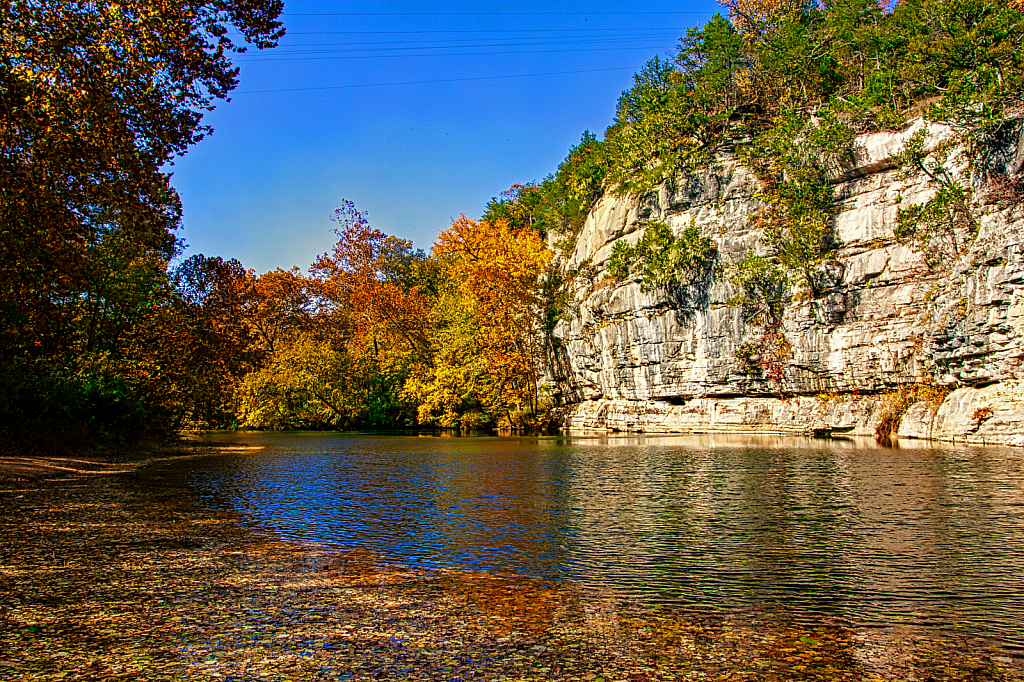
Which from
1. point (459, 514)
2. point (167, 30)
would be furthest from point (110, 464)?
point (459, 514)

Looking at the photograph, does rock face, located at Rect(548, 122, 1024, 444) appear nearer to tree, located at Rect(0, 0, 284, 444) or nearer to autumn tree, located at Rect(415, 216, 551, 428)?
autumn tree, located at Rect(415, 216, 551, 428)

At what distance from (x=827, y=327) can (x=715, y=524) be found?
23.6 metres

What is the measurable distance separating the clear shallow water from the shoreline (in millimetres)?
540

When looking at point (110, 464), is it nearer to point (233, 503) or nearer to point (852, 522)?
point (233, 503)

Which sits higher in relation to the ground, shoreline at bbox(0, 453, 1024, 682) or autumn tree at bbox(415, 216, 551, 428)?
autumn tree at bbox(415, 216, 551, 428)

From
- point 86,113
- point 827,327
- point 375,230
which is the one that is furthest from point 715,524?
point 375,230

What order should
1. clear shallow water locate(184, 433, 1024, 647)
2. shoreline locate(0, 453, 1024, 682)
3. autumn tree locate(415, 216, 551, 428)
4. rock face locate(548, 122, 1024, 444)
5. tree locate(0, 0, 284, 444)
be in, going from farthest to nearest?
autumn tree locate(415, 216, 551, 428) → rock face locate(548, 122, 1024, 444) → tree locate(0, 0, 284, 444) → clear shallow water locate(184, 433, 1024, 647) → shoreline locate(0, 453, 1024, 682)

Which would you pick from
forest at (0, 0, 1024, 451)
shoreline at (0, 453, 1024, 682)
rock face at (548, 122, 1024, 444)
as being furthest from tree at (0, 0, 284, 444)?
rock face at (548, 122, 1024, 444)

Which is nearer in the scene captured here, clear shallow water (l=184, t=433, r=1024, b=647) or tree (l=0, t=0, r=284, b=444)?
clear shallow water (l=184, t=433, r=1024, b=647)

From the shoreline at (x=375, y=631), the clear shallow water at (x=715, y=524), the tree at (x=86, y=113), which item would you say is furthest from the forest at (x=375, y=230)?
the shoreline at (x=375, y=631)

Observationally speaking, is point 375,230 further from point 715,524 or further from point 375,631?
point 375,631

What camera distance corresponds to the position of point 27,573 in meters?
5.24

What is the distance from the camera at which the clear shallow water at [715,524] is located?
5102 mm

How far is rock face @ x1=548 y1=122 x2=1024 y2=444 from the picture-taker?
882 inches
